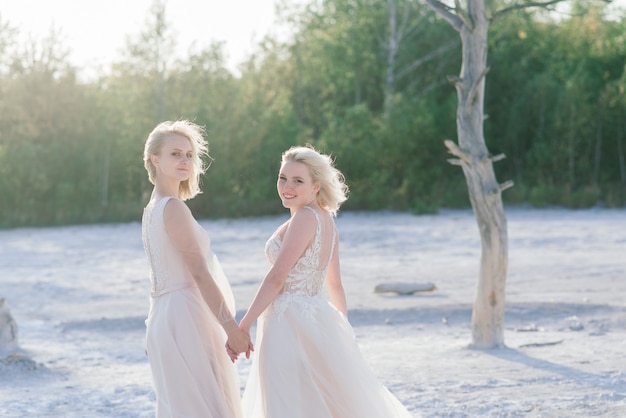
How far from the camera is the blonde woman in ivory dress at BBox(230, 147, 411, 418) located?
4.50m

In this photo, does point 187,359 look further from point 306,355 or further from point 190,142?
point 190,142

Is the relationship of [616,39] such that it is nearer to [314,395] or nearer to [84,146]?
[84,146]

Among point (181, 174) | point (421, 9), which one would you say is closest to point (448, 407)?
point (181, 174)

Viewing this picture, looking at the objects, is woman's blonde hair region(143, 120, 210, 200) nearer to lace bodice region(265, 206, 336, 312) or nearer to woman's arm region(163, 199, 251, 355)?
woman's arm region(163, 199, 251, 355)

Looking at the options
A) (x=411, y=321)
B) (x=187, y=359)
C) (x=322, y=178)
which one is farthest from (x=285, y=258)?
(x=411, y=321)

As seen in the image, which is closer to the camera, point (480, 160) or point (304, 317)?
point (304, 317)

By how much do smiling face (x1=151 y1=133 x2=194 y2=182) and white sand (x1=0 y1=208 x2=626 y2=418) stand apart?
327cm

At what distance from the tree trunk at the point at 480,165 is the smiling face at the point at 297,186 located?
4.85m

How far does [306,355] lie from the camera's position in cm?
459

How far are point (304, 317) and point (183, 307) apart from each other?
0.55m

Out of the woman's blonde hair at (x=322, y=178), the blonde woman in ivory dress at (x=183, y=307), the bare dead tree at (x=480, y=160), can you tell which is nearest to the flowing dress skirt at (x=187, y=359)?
the blonde woman in ivory dress at (x=183, y=307)

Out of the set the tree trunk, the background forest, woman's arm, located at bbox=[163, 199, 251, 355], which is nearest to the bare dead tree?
the tree trunk

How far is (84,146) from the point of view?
103ft

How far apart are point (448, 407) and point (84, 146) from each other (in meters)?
25.7
